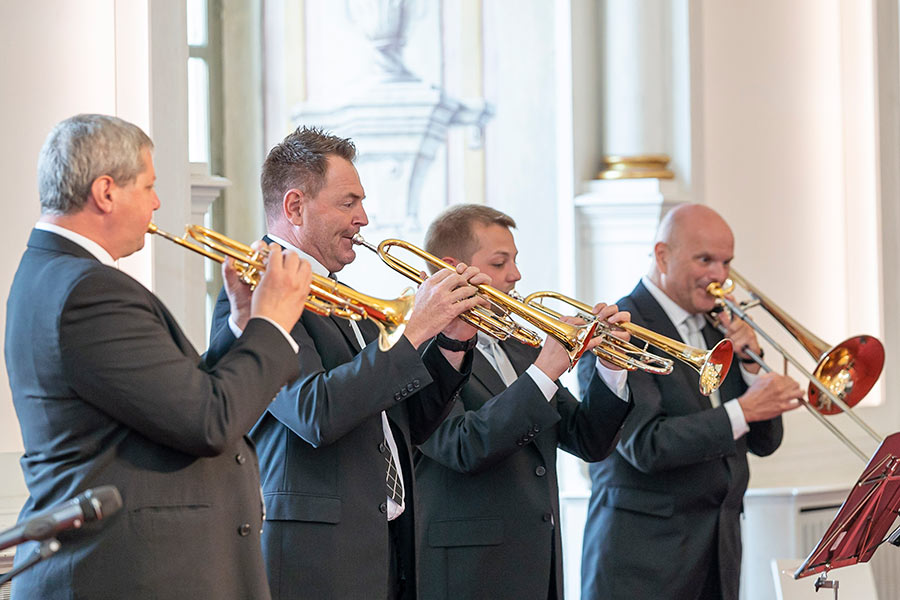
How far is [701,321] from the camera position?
478 centimetres

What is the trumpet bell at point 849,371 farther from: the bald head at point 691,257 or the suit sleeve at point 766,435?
the bald head at point 691,257

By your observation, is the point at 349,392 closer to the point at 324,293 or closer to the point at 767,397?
the point at 324,293

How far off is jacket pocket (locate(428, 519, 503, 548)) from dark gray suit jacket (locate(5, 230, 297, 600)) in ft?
4.04

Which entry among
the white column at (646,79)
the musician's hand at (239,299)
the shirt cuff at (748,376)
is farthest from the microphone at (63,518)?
the white column at (646,79)

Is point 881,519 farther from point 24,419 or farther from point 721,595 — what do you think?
point 24,419

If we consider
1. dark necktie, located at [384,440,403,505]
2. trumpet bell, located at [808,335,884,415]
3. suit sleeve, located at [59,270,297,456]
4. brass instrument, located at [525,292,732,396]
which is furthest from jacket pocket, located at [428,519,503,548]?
trumpet bell, located at [808,335,884,415]

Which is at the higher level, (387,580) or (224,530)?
(224,530)

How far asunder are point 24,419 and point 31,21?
1.95 meters

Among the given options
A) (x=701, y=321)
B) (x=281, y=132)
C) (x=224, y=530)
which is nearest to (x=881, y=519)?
(x=701, y=321)

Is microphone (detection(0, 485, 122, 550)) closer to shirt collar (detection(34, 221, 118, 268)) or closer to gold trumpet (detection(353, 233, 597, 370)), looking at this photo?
shirt collar (detection(34, 221, 118, 268))

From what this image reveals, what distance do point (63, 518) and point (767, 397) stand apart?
2991 millimetres

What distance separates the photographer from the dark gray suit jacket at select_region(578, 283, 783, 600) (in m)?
4.29

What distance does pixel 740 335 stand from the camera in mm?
4691

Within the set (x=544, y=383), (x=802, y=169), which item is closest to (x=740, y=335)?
(x=544, y=383)
